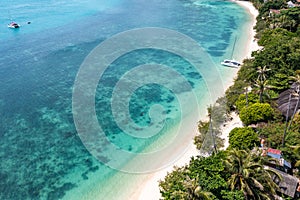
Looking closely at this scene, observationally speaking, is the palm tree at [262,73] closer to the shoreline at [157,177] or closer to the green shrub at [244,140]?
the shoreline at [157,177]

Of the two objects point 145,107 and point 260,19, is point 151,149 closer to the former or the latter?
point 145,107

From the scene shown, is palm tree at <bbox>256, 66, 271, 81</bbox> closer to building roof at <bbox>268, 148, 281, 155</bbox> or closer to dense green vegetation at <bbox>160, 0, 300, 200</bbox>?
dense green vegetation at <bbox>160, 0, 300, 200</bbox>

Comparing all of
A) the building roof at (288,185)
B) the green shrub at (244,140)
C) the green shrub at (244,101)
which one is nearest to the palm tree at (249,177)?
the building roof at (288,185)

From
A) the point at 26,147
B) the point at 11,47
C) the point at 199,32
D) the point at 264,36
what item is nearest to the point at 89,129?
the point at 26,147

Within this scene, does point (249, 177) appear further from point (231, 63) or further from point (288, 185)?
point (231, 63)

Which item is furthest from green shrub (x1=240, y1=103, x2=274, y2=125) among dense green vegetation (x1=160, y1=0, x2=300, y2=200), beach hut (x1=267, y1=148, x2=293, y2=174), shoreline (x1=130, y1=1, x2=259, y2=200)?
beach hut (x1=267, y1=148, x2=293, y2=174)

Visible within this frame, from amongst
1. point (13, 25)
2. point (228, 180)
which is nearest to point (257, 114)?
point (228, 180)
